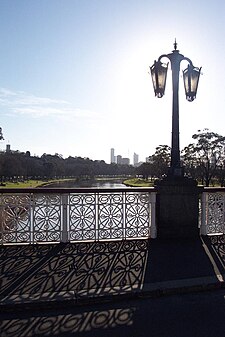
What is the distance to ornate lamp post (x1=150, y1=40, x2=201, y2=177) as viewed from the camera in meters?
7.39

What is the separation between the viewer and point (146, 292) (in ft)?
14.0

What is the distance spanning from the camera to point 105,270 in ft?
16.4

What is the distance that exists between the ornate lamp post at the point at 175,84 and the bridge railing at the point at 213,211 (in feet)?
2.77

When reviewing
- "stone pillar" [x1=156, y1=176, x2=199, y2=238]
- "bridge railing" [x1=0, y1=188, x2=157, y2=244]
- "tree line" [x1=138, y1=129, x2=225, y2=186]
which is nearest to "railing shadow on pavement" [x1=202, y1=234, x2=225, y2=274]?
"stone pillar" [x1=156, y1=176, x2=199, y2=238]

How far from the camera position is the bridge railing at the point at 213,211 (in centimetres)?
733

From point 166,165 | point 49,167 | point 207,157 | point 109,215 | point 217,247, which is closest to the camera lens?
point 217,247

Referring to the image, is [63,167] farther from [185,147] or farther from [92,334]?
[92,334]

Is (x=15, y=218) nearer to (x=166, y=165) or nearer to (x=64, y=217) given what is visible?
(x=64, y=217)

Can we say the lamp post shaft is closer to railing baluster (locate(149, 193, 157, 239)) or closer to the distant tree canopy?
railing baluster (locate(149, 193, 157, 239))

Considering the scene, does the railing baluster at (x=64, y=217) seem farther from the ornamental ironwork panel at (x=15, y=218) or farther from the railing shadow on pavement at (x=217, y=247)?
the railing shadow on pavement at (x=217, y=247)

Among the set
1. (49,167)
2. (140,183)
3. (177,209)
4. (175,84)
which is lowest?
(140,183)

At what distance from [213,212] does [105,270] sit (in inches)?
137

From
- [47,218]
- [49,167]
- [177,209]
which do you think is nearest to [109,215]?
[47,218]

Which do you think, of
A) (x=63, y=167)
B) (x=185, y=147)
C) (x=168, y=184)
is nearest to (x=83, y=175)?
(x=63, y=167)
